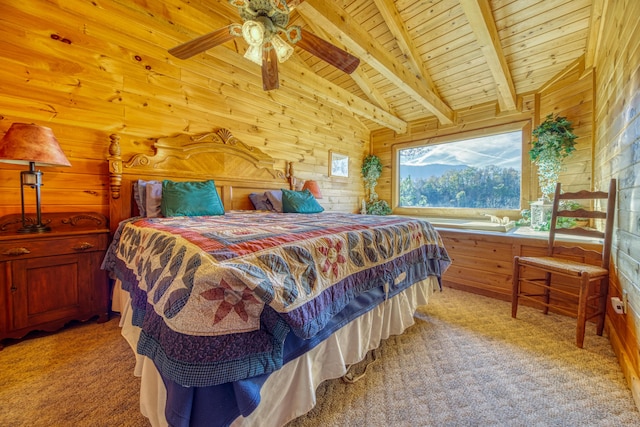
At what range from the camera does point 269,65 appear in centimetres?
211

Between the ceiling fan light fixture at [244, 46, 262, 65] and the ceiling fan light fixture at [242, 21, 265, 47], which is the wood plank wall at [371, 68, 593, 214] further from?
the ceiling fan light fixture at [242, 21, 265, 47]

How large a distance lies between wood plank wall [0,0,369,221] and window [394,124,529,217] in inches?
112

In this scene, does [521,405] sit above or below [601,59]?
below

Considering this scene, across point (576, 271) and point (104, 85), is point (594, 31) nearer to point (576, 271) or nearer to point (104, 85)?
point (576, 271)

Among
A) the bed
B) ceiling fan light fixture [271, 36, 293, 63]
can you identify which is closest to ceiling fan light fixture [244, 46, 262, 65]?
ceiling fan light fixture [271, 36, 293, 63]

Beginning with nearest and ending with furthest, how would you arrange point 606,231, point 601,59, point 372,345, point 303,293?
point 303,293
point 372,345
point 606,231
point 601,59

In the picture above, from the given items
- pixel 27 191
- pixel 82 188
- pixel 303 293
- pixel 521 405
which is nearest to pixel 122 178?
pixel 82 188

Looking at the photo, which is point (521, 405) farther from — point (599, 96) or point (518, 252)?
point (599, 96)

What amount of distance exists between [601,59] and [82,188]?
4958 millimetres

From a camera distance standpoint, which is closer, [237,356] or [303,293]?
[237,356]

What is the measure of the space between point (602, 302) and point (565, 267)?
387mm

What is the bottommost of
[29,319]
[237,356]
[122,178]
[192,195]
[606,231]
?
[29,319]

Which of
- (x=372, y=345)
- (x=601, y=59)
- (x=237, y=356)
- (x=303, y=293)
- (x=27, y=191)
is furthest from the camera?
(x=601, y=59)

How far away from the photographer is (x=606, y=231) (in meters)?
1.83
